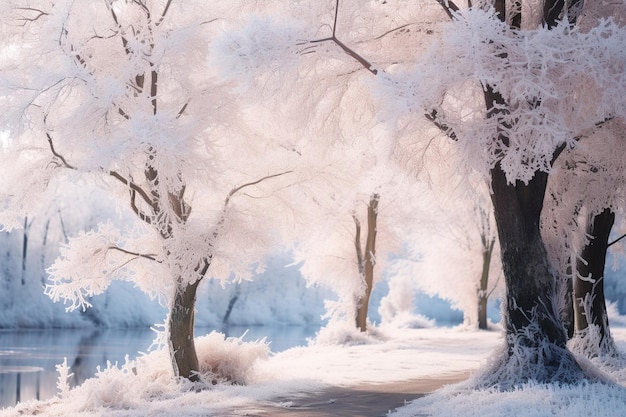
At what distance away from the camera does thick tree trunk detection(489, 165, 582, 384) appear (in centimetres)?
Result: 933

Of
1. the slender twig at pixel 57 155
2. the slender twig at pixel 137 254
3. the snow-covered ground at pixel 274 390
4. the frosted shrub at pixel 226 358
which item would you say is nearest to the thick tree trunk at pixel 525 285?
the snow-covered ground at pixel 274 390

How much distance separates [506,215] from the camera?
969 centimetres

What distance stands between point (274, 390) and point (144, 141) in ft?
14.4

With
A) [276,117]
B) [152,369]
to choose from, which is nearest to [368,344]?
[152,369]

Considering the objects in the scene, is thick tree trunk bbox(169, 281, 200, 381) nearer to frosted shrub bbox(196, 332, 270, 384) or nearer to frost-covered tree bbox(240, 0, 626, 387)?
frosted shrub bbox(196, 332, 270, 384)

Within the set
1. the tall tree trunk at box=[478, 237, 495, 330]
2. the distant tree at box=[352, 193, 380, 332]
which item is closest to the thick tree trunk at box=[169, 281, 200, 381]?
the distant tree at box=[352, 193, 380, 332]

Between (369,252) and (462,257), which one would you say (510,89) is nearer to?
(369,252)

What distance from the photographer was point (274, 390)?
1079 cm

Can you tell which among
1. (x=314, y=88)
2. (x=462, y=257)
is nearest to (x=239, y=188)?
(x=314, y=88)

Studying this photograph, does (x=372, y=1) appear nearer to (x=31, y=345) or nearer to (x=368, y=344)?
(x=368, y=344)

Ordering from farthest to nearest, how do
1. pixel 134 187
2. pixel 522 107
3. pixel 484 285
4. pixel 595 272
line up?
1. pixel 484 285
2. pixel 595 272
3. pixel 134 187
4. pixel 522 107

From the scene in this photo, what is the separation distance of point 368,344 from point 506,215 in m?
12.6

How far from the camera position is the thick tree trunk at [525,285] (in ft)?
30.6

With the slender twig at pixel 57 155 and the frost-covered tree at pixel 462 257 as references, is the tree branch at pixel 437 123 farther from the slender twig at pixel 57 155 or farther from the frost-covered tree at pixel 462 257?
the frost-covered tree at pixel 462 257
